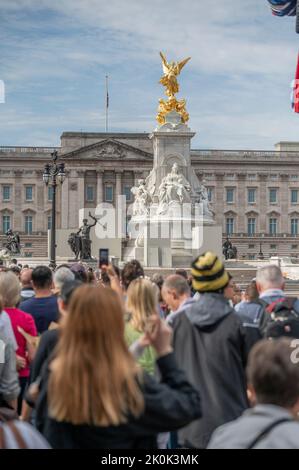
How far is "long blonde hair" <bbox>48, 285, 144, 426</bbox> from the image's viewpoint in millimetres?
3453

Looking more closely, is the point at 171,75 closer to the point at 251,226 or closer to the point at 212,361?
the point at 212,361

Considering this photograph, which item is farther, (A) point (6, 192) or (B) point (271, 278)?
(A) point (6, 192)

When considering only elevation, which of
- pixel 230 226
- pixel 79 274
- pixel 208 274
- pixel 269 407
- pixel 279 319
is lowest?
pixel 269 407

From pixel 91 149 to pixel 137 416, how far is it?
292 ft

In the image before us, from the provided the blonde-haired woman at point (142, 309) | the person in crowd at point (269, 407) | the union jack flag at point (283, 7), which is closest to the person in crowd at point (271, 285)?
the blonde-haired woman at point (142, 309)

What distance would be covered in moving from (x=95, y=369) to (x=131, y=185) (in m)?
90.1

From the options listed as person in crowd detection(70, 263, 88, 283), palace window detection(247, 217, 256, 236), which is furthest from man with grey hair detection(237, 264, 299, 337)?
palace window detection(247, 217, 256, 236)

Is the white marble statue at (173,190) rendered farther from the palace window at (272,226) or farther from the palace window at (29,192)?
the palace window at (272,226)

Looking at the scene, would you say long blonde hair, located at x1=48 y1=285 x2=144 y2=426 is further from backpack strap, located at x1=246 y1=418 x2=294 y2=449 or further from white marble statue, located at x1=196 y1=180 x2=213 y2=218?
white marble statue, located at x1=196 y1=180 x2=213 y2=218

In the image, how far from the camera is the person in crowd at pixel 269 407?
125 inches

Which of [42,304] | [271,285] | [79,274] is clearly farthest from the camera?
[79,274]

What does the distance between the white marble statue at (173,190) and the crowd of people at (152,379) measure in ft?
120

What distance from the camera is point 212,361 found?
17.4 ft

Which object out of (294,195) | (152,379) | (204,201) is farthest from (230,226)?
(152,379)
